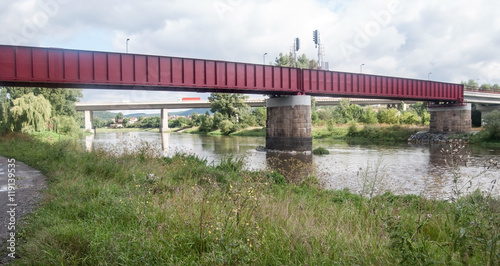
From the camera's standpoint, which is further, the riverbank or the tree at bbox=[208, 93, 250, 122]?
the tree at bbox=[208, 93, 250, 122]

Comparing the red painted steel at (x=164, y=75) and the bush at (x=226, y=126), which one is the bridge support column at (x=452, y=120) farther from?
the bush at (x=226, y=126)

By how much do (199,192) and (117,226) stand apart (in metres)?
2.16

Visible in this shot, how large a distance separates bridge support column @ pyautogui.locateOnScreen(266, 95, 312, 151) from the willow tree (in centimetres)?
2619

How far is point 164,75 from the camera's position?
96.7ft

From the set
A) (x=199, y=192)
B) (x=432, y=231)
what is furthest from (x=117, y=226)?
(x=432, y=231)

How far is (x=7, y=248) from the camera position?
16.5 ft

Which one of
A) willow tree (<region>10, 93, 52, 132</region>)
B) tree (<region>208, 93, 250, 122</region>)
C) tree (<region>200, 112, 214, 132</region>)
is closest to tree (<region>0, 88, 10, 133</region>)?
willow tree (<region>10, 93, 52, 132</region>)

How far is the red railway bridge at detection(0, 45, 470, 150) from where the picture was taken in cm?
2505

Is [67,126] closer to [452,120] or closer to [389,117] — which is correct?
[452,120]

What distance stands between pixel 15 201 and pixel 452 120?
5888 centimetres

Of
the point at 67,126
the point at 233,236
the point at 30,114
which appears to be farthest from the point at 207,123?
the point at 233,236

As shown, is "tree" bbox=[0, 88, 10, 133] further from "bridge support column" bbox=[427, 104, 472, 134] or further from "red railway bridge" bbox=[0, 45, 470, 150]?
"bridge support column" bbox=[427, 104, 472, 134]

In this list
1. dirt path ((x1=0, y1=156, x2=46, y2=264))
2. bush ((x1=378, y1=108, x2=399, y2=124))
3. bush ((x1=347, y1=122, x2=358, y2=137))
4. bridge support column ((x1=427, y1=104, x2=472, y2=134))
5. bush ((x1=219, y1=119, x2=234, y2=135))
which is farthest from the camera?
bush ((x1=219, y1=119, x2=234, y2=135))

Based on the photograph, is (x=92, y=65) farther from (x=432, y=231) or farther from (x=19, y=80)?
(x=432, y=231)
